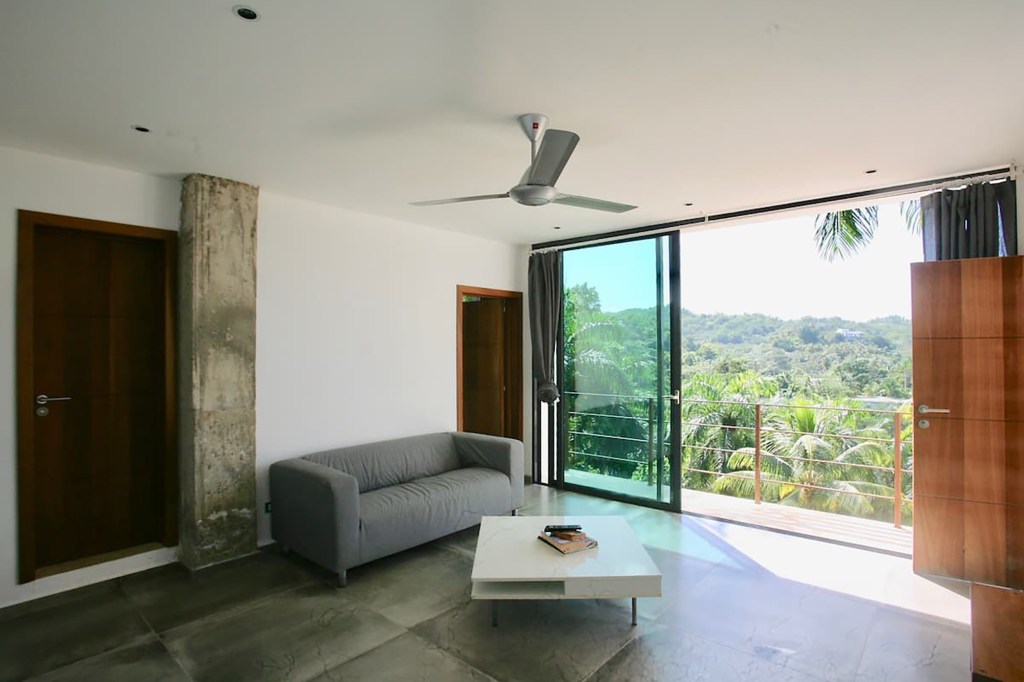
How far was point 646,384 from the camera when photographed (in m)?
4.71

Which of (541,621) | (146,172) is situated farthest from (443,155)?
(541,621)

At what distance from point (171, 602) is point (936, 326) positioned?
15.5 feet

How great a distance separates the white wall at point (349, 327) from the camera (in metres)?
3.68

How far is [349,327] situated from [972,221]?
424 cm

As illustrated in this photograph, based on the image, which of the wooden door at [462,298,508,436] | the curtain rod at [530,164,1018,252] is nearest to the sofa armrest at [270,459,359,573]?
the wooden door at [462,298,508,436]

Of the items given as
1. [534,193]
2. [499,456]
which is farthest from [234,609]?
[534,193]

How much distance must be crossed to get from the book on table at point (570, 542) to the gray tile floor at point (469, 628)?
1.05ft

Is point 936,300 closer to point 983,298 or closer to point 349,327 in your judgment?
point 983,298

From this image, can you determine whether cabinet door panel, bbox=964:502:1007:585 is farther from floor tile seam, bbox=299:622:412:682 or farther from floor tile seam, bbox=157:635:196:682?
floor tile seam, bbox=157:635:196:682

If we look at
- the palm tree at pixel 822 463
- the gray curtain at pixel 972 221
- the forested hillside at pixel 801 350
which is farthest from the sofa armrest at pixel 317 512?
the palm tree at pixel 822 463

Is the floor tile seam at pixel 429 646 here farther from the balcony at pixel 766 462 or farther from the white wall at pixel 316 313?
the balcony at pixel 766 462

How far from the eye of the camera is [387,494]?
3.47m

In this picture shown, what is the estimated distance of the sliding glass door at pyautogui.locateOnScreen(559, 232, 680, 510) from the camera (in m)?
4.55

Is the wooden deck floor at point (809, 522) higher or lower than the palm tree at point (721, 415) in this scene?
lower
